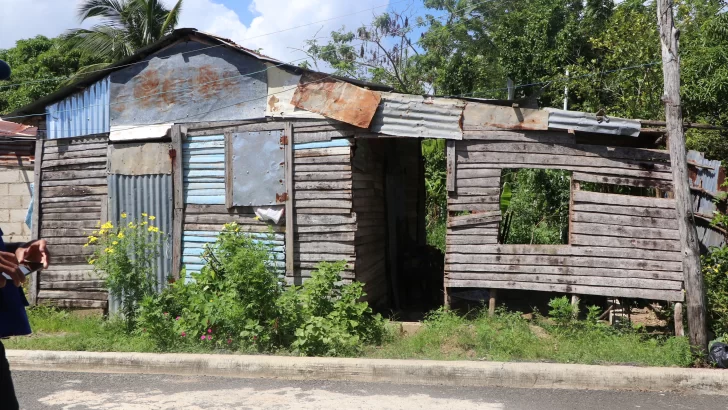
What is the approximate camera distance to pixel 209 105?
9.77 m

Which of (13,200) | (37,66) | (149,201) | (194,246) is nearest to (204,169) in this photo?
(149,201)

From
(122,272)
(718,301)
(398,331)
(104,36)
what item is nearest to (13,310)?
(122,272)

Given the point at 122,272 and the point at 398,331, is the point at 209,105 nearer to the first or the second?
the point at 122,272

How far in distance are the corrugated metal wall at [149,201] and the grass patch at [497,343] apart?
1283mm

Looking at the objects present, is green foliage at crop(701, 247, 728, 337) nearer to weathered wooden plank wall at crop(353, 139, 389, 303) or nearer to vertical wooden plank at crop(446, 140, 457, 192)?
vertical wooden plank at crop(446, 140, 457, 192)

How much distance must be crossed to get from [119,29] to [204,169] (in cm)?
1345

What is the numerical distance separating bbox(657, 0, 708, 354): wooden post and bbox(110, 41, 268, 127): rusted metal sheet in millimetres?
5228

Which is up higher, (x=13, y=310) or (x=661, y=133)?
(x=661, y=133)

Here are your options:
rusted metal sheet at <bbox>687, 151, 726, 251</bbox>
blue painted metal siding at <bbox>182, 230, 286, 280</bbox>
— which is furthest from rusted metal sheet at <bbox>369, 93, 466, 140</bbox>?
rusted metal sheet at <bbox>687, 151, 726, 251</bbox>

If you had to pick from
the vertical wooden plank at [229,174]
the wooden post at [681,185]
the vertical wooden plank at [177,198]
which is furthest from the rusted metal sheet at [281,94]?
the wooden post at [681,185]

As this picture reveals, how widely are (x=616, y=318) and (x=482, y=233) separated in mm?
2135

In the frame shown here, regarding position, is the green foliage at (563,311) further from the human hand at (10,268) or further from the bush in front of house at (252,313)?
the human hand at (10,268)

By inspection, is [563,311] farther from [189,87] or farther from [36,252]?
[36,252]

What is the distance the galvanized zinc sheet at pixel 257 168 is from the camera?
30.8 feet
